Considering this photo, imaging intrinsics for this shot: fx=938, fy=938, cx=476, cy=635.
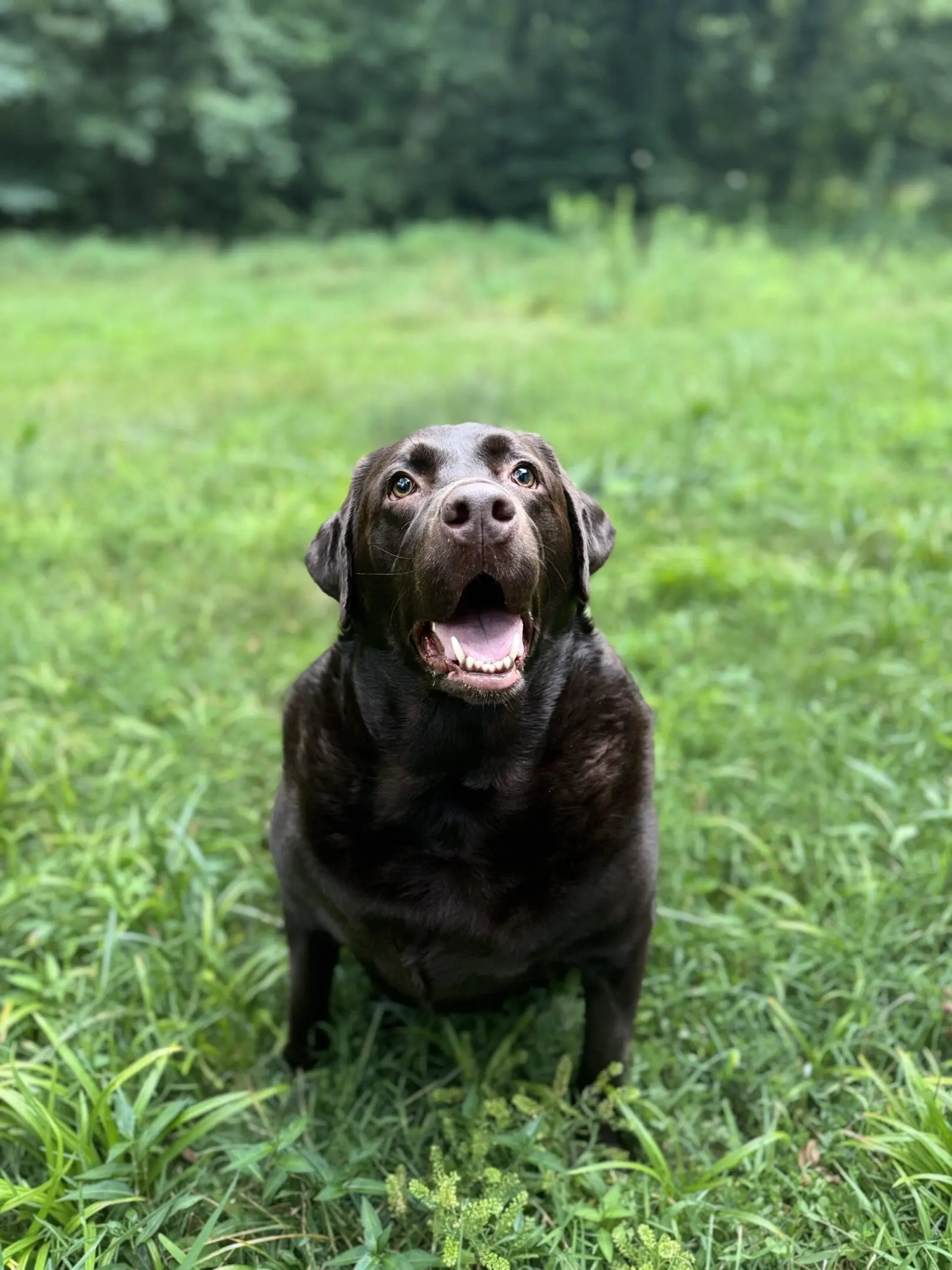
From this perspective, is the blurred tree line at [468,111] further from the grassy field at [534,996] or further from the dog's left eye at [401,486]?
the dog's left eye at [401,486]

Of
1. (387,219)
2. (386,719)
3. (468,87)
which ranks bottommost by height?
(387,219)

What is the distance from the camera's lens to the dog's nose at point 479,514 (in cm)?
142

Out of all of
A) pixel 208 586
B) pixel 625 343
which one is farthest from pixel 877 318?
pixel 208 586

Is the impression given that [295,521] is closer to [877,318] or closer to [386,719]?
[386,719]

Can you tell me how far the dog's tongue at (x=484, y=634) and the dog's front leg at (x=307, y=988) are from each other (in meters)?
0.68

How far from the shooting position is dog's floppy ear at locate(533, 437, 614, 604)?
177 centimetres

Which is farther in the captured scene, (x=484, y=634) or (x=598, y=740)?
(x=598, y=740)

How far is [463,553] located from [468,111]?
968 inches

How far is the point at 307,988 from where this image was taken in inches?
73.5

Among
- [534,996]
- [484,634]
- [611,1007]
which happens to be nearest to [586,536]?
[484,634]

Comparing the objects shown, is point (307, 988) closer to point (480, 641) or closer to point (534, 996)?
point (534, 996)

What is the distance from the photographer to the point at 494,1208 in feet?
4.67

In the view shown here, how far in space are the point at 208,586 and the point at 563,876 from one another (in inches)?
98.8

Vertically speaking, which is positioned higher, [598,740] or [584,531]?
[584,531]
